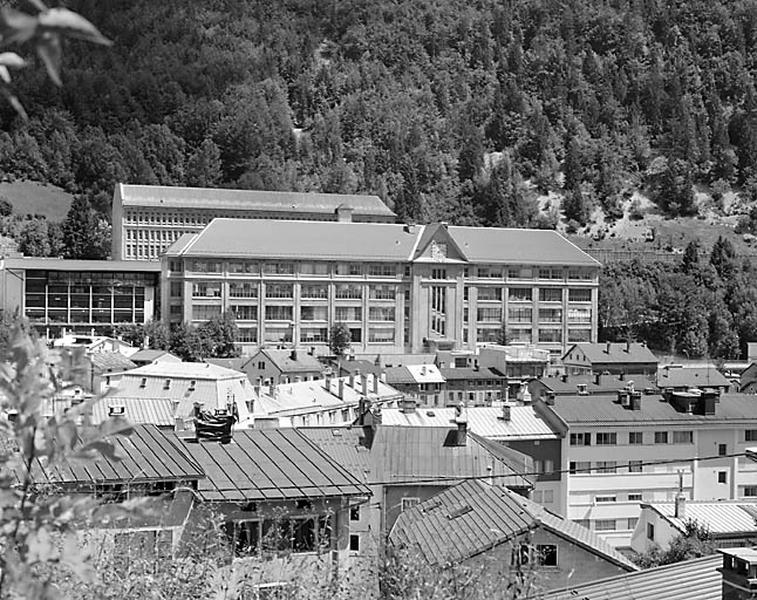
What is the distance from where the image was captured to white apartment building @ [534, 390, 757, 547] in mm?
35594

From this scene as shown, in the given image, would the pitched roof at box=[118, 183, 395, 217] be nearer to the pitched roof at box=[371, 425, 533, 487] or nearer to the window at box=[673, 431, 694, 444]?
the window at box=[673, 431, 694, 444]

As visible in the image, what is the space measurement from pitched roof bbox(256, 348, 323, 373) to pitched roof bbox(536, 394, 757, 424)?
967 inches

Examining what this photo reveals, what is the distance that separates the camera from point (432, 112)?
184 meters

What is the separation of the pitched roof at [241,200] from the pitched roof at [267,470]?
96.8 m

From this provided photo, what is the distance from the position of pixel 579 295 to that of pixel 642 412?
54036 millimetres

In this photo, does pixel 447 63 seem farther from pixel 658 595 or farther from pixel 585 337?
pixel 658 595

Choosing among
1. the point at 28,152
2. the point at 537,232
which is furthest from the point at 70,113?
the point at 537,232

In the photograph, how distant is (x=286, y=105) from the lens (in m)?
184

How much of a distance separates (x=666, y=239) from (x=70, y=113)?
84086 millimetres

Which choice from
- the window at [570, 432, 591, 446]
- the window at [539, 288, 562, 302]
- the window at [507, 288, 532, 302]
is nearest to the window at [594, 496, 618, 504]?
the window at [570, 432, 591, 446]

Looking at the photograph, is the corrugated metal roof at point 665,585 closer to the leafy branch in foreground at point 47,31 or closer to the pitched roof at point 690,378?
the leafy branch in foreground at point 47,31

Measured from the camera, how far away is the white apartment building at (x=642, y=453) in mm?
35594

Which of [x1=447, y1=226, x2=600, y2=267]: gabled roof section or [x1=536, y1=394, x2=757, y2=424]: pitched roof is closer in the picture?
[x1=536, y1=394, x2=757, y2=424]: pitched roof

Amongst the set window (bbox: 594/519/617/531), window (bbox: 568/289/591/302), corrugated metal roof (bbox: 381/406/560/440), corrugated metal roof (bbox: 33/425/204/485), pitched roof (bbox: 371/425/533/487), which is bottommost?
window (bbox: 594/519/617/531)
